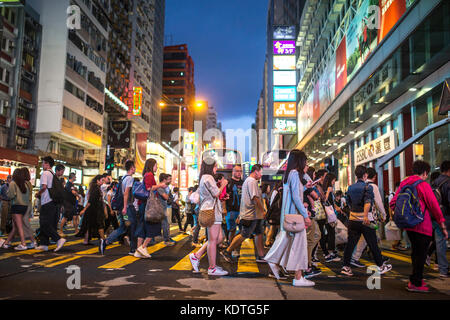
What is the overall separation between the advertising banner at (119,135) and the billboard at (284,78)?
1722 cm

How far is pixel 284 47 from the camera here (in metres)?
43.8

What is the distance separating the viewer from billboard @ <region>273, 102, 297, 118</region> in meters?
43.4

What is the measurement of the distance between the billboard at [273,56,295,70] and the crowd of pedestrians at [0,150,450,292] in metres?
34.7

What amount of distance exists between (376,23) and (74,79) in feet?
86.0

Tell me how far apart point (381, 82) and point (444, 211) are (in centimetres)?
1330

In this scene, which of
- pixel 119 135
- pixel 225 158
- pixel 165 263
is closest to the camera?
pixel 165 263

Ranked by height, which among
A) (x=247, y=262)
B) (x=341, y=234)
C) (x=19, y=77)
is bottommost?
(x=247, y=262)

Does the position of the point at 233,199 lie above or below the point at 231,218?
above

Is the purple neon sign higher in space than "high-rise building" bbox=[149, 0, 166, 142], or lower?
lower

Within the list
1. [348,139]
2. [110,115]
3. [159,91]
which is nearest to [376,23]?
[348,139]

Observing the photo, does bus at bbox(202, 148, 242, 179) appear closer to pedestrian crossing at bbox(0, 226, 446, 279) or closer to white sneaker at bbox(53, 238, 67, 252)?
pedestrian crossing at bbox(0, 226, 446, 279)

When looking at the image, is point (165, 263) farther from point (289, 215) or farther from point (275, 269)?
point (289, 215)

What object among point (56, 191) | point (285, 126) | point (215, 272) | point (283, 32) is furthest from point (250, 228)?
point (283, 32)


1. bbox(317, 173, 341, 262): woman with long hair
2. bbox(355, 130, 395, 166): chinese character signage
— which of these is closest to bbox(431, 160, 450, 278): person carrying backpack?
bbox(317, 173, 341, 262): woman with long hair
